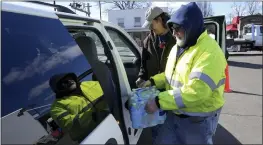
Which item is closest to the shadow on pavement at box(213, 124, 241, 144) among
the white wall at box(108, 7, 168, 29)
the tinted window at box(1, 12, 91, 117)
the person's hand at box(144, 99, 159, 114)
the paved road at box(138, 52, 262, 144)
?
the paved road at box(138, 52, 262, 144)

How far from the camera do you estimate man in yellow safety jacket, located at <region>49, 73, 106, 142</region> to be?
1.39 m

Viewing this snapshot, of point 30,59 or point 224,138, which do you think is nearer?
point 30,59

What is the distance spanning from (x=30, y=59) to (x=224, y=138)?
350 centimetres

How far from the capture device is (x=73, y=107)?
1.46 metres

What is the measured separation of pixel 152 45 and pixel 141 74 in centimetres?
37

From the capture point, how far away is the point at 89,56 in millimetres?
2379

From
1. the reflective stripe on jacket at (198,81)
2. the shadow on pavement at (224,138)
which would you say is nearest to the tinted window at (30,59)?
the reflective stripe on jacket at (198,81)

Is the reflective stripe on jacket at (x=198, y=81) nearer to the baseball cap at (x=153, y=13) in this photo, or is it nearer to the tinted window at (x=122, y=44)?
the baseball cap at (x=153, y=13)

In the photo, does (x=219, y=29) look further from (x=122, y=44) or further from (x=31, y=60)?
(x=31, y=60)

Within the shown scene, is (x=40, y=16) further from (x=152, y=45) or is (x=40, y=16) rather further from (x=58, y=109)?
(x=152, y=45)

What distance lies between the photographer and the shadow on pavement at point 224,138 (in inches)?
156

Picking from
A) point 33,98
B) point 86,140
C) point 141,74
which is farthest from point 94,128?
point 141,74

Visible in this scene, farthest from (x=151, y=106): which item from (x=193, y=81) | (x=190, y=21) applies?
(x=190, y=21)

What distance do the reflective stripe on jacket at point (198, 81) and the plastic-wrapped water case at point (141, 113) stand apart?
0.48ft
